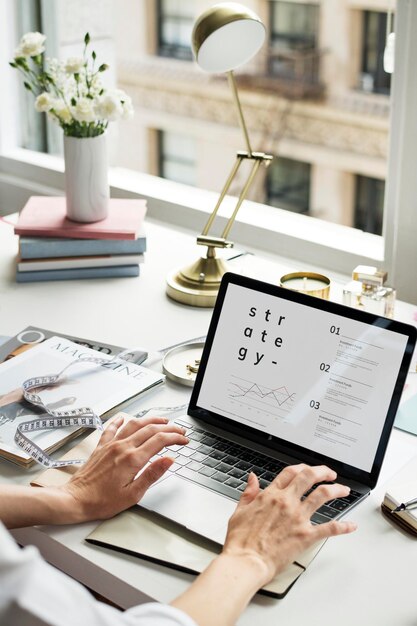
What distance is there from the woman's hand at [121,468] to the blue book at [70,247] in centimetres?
63

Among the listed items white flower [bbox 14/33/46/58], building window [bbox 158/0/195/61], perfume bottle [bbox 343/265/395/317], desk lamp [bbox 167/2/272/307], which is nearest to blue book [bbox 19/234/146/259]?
desk lamp [bbox 167/2/272/307]

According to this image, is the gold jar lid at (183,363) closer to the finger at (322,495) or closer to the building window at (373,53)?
the finger at (322,495)

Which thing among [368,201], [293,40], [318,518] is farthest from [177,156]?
[318,518]

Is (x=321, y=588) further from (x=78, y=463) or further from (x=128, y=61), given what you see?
(x=128, y=61)

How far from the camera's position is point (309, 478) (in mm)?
1041

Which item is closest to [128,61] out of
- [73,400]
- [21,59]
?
[21,59]

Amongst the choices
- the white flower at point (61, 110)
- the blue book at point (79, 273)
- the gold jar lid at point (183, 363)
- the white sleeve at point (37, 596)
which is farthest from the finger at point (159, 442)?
the white flower at point (61, 110)

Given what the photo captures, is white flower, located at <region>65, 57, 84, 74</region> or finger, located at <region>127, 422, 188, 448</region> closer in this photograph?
finger, located at <region>127, 422, 188, 448</region>

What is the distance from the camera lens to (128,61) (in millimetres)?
7629

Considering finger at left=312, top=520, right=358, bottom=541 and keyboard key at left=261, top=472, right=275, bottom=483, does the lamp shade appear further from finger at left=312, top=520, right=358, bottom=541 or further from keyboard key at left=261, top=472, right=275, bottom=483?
finger at left=312, top=520, right=358, bottom=541

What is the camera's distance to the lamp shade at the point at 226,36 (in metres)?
1.48

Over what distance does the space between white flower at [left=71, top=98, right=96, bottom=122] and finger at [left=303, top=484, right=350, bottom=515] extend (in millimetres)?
906

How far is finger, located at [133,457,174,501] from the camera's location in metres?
1.07

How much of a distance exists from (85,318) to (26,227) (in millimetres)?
276
